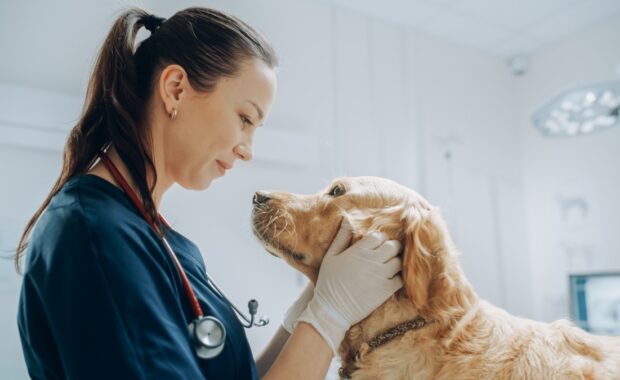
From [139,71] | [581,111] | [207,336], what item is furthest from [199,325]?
Answer: [581,111]

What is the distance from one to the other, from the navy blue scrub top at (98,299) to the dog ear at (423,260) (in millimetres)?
465

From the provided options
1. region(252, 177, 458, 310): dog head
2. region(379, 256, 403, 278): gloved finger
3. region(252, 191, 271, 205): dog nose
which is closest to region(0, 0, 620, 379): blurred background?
region(252, 177, 458, 310): dog head

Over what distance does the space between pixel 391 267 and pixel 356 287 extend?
93mm

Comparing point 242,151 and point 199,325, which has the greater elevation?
point 242,151

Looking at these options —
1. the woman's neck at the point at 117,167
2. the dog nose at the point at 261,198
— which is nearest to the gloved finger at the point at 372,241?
the dog nose at the point at 261,198

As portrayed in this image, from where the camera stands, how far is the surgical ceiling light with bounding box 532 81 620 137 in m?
1.69

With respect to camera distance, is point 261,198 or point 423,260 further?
point 261,198

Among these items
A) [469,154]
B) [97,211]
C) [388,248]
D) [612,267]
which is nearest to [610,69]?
[469,154]

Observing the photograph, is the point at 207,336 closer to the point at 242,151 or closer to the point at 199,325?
the point at 199,325

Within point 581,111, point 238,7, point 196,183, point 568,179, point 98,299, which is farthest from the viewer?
point 568,179

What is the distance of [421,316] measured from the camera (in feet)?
3.43

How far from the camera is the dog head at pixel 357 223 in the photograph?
1067mm

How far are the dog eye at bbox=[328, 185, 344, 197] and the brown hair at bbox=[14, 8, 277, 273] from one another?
361 millimetres

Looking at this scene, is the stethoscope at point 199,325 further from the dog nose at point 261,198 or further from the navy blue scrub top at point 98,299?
the dog nose at point 261,198
